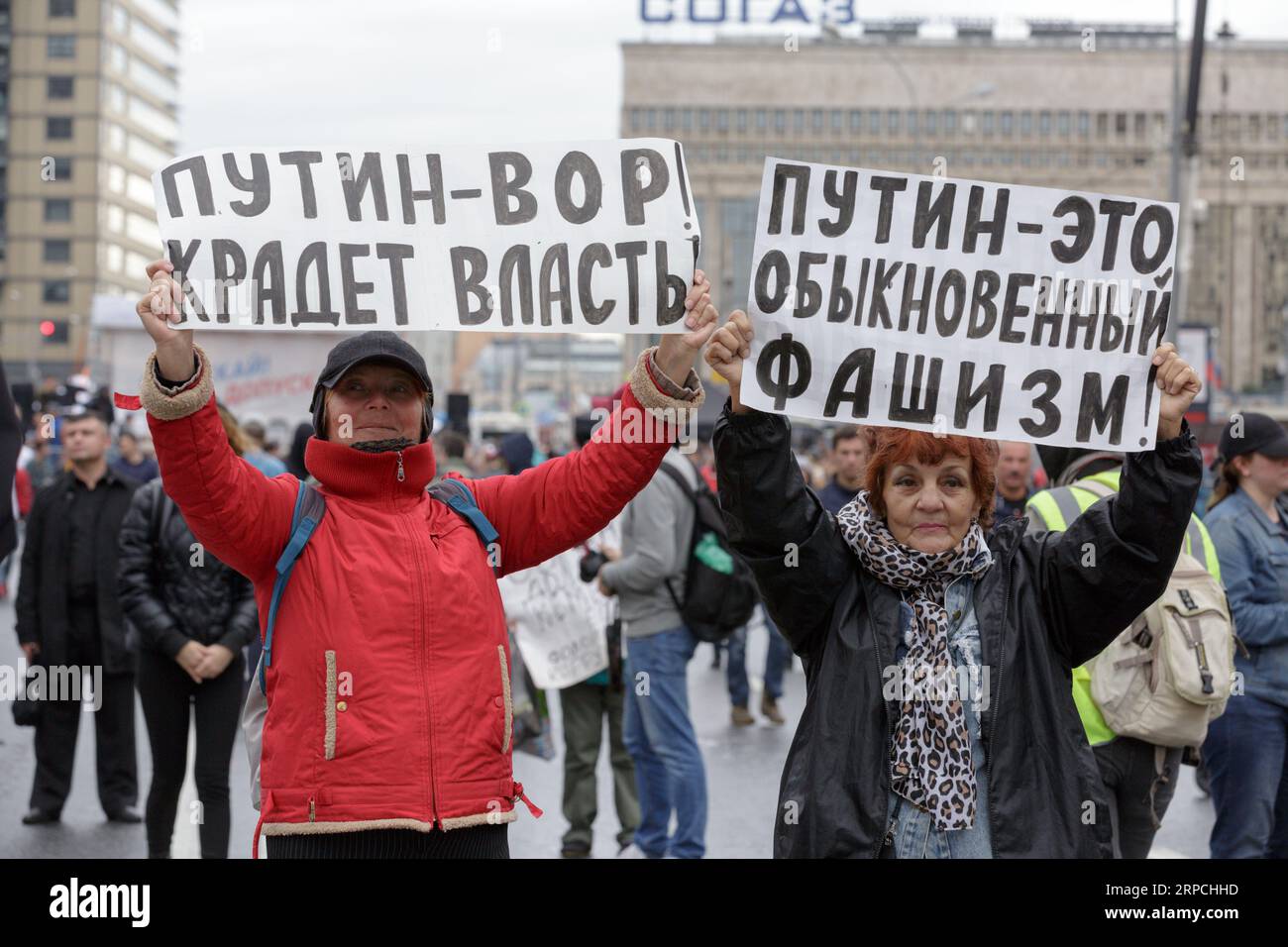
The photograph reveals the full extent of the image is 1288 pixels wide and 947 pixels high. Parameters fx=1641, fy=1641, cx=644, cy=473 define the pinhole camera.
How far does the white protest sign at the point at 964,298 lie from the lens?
375 centimetres

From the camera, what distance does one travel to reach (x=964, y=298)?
385cm

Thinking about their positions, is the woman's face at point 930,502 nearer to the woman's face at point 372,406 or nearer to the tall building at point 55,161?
the woman's face at point 372,406

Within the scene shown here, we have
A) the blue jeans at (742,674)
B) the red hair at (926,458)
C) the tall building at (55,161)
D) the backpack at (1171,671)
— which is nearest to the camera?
the red hair at (926,458)

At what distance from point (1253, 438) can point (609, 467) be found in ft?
10.5

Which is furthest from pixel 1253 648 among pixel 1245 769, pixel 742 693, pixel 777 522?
pixel 742 693

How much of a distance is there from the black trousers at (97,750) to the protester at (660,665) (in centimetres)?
274

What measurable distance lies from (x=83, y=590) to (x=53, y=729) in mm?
709

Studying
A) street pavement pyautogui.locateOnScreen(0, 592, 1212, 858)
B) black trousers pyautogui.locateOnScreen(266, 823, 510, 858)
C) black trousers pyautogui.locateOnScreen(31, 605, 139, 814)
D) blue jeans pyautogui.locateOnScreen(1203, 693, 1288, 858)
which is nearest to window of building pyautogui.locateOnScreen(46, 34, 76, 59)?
street pavement pyautogui.locateOnScreen(0, 592, 1212, 858)

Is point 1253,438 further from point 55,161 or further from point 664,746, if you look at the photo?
point 55,161

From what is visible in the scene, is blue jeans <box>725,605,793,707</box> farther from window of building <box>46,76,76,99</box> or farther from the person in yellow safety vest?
window of building <box>46,76,76,99</box>

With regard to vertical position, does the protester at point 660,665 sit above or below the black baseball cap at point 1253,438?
below

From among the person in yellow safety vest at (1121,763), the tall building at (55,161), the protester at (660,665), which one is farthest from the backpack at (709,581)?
the tall building at (55,161)
